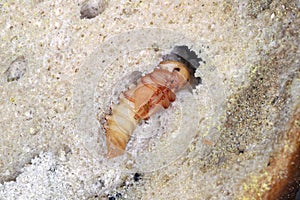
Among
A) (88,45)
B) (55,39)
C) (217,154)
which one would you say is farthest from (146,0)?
(217,154)

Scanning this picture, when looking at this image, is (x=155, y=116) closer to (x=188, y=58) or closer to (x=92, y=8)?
(x=188, y=58)

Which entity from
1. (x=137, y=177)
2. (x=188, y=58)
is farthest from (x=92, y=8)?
(x=137, y=177)

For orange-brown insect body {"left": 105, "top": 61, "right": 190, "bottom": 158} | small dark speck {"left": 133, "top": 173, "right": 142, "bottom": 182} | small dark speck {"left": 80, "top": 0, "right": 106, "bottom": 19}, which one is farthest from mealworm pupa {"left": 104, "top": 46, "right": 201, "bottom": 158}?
small dark speck {"left": 80, "top": 0, "right": 106, "bottom": 19}

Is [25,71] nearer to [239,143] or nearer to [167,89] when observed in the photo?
[167,89]

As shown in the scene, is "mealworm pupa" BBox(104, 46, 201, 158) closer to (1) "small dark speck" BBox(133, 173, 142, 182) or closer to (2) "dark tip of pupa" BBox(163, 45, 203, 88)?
(2) "dark tip of pupa" BBox(163, 45, 203, 88)

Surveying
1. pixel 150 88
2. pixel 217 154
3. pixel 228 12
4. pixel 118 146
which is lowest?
pixel 118 146
